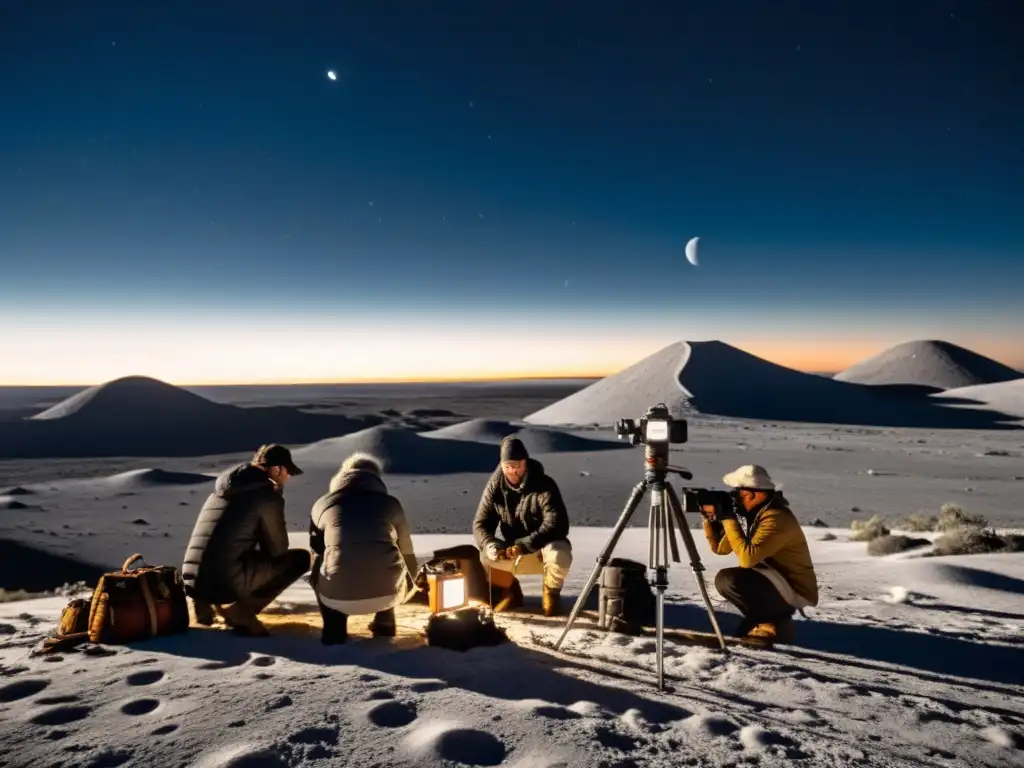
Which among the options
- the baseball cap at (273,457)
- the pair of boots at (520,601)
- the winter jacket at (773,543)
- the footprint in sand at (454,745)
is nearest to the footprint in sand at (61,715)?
the footprint in sand at (454,745)

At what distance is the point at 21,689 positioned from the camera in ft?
11.2

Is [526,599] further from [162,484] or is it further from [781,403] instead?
[781,403]

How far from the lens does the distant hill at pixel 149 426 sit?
47.3m

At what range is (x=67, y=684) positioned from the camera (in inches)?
137

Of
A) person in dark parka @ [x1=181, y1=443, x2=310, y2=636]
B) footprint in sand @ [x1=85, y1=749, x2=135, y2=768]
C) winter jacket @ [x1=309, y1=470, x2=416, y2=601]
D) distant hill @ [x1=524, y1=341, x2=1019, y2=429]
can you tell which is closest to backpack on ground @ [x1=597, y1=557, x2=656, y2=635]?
winter jacket @ [x1=309, y1=470, x2=416, y2=601]

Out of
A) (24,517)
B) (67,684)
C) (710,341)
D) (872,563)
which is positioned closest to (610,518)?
(872,563)

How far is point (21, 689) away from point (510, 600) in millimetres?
3342

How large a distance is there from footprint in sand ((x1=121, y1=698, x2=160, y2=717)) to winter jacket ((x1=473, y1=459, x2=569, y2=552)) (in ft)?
8.35

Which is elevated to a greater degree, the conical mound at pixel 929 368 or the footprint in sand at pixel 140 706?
the conical mound at pixel 929 368

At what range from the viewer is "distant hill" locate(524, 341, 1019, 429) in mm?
55781

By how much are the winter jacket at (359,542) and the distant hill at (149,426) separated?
142ft

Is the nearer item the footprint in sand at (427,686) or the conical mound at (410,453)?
the footprint in sand at (427,686)

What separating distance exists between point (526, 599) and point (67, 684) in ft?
11.8

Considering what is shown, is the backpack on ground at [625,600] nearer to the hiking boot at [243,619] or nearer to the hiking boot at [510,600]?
the hiking boot at [510,600]
